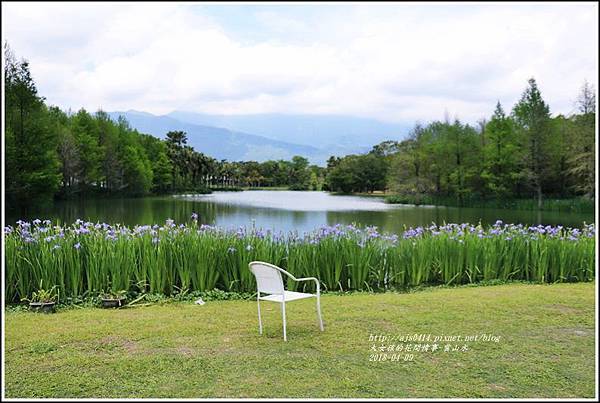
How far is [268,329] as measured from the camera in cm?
433

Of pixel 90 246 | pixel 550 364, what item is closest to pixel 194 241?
pixel 90 246

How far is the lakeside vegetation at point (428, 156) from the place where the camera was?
25.7 metres

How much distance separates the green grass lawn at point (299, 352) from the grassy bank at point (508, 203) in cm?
2481

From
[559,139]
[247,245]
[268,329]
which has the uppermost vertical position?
[559,139]

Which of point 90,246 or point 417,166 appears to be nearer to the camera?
point 90,246

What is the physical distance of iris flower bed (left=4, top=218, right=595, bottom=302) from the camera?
5.83 meters

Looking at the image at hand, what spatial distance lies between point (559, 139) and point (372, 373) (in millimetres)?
32903

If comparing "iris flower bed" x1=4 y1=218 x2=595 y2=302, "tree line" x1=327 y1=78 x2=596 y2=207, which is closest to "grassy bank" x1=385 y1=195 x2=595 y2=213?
"tree line" x1=327 y1=78 x2=596 y2=207

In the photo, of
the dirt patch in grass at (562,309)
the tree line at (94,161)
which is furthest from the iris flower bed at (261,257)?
the tree line at (94,161)

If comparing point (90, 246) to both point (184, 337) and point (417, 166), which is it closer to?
point (184, 337)

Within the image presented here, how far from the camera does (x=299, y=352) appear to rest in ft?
11.9

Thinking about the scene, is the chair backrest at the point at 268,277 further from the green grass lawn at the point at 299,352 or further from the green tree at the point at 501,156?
the green tree at the point at 501,156

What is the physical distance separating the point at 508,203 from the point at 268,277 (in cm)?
3191

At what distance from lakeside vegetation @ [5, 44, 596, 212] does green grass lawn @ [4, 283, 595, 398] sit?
2277cm
